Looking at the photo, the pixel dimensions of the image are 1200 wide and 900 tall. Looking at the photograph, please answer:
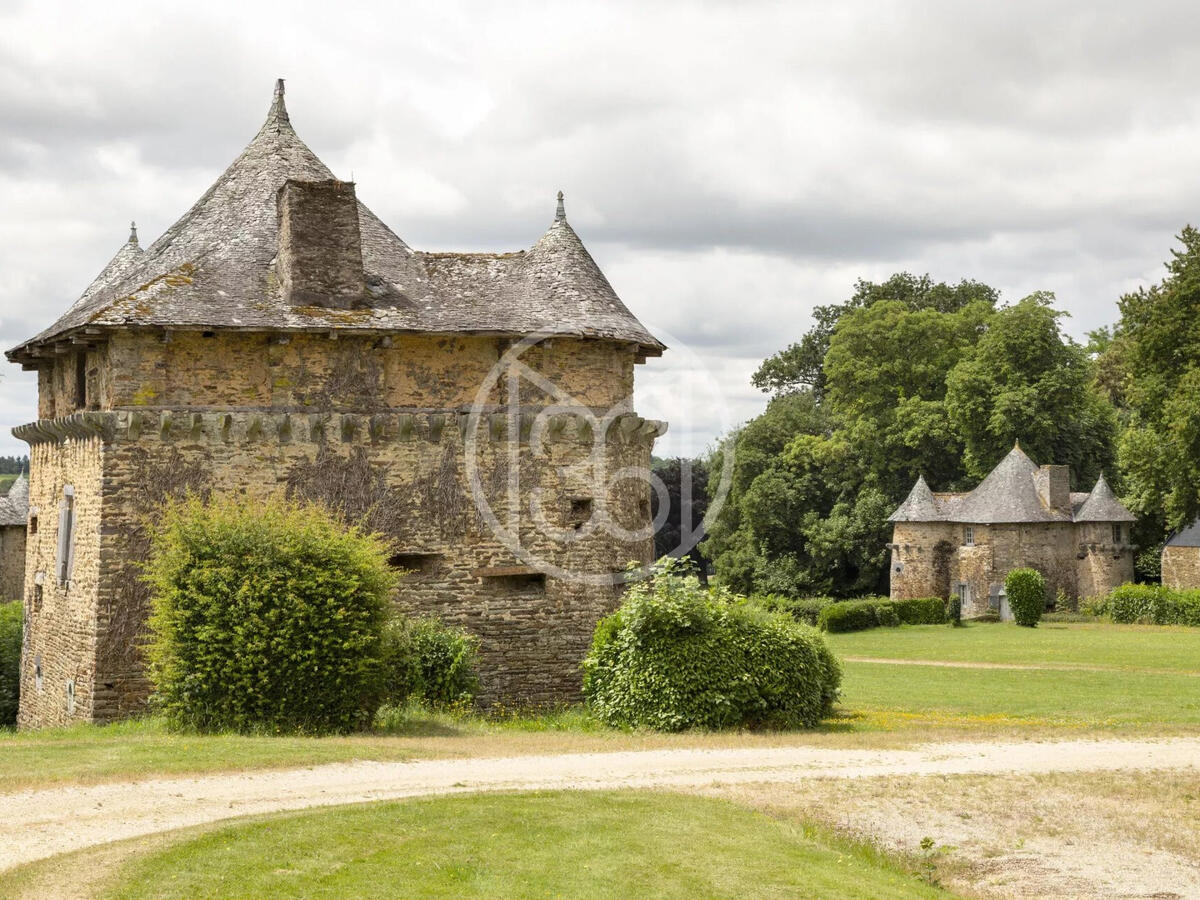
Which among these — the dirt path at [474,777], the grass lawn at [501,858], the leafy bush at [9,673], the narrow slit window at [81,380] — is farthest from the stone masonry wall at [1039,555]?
the grass lawn at [501,858]

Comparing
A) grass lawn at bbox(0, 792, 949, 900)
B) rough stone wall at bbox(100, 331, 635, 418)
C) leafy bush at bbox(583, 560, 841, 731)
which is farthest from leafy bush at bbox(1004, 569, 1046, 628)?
grass lawn at bbox(0, 792, 949, 900)

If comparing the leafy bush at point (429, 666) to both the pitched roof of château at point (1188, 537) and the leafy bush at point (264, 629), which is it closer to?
the leafy bush at point (264, 629)

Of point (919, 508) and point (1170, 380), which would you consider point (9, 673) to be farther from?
point (919, 508)

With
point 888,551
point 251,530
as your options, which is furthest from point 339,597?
point 888,551

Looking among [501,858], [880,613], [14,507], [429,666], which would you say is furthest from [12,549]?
[501,858]

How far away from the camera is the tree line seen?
5666 centimetres

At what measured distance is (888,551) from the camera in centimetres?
5903

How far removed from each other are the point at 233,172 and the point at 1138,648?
92.4 ft

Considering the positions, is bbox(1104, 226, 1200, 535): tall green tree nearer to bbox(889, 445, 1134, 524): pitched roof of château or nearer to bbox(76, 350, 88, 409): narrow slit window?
bbox(889, 445, 1134, 524): pitched roof of château

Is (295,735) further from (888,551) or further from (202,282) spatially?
(888,551)

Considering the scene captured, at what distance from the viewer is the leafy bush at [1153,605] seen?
47094 millimetres

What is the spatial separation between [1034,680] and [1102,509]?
26.4 m

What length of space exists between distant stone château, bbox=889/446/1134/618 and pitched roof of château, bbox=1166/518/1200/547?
5.91 ft

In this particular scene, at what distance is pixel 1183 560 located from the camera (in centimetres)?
5256
